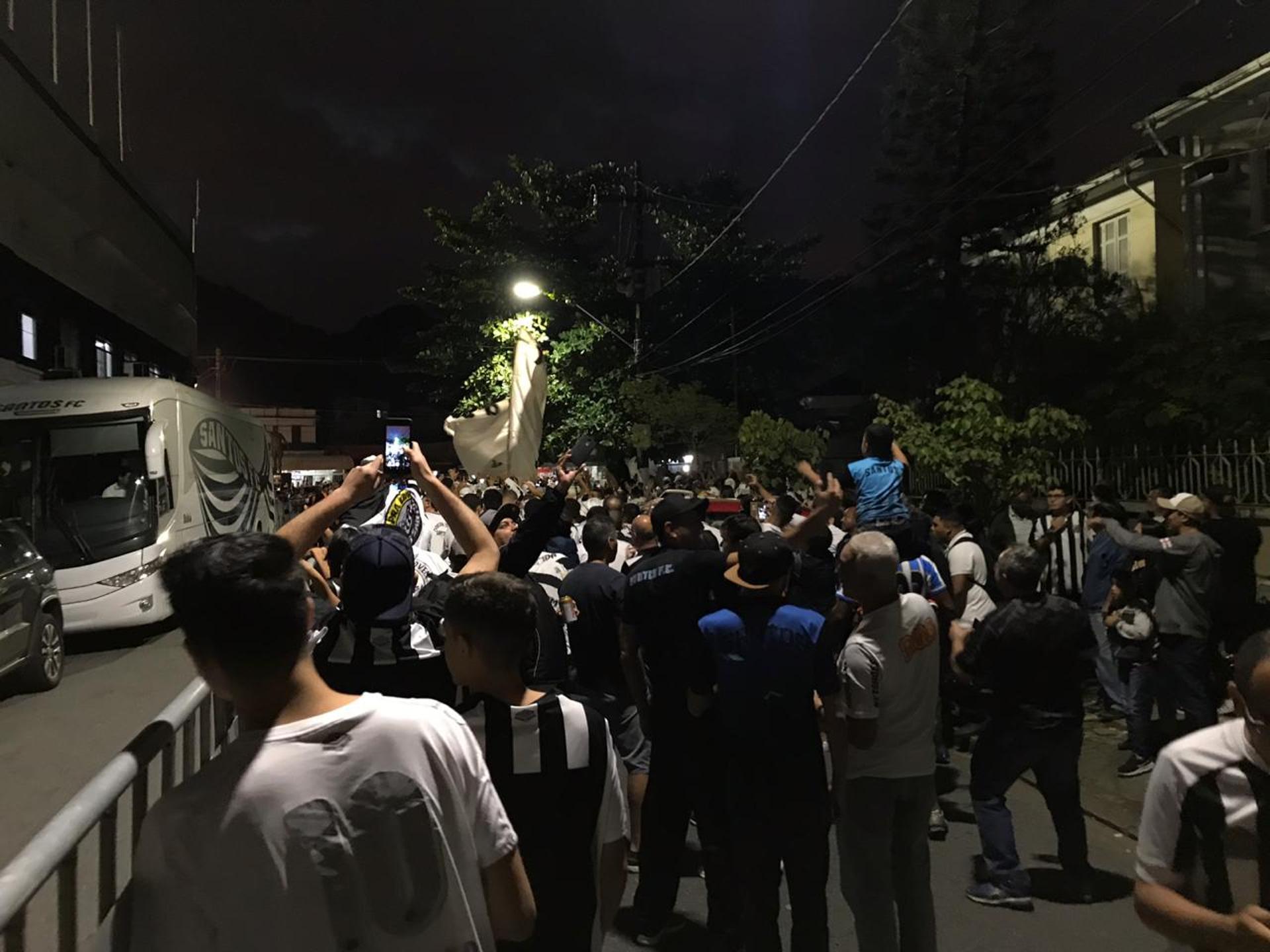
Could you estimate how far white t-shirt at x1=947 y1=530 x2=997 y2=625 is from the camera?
243 inches

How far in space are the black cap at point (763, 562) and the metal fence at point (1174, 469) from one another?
6.75 metres

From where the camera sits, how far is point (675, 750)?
4234 millimetres

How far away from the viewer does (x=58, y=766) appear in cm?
665

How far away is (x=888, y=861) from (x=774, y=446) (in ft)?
60.9

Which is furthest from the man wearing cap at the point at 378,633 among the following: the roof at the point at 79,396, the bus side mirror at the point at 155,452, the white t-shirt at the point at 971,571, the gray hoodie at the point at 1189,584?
the roof at the point at 79,396

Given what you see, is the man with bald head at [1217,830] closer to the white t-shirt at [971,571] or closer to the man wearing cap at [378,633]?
the man wearing cap at [378,633]

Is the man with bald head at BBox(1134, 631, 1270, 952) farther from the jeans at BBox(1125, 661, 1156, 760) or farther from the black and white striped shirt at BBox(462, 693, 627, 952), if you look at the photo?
the jeans at BBox(1125, 661, 1156, 760)

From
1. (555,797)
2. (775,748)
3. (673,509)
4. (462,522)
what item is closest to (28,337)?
(673,509)

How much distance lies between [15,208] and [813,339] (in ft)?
96.2

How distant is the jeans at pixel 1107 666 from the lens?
7320 mm

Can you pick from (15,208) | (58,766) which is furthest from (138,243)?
(58,766)

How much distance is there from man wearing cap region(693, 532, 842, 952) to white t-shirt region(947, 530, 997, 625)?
2.84 metres

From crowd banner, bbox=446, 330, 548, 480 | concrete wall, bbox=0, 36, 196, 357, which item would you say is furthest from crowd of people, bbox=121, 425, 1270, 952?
concrete wall, bbox=0, 36, 196, 357

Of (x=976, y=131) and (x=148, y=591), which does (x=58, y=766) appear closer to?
(x=148, y=591)
